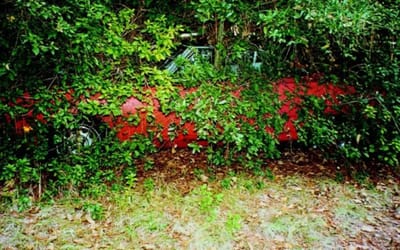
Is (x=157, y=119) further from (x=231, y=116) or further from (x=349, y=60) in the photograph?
(x=349, y=60)

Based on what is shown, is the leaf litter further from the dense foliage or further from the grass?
the dense foliage

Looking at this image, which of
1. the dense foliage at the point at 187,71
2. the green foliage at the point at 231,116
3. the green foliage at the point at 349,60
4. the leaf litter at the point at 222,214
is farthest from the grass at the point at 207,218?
the green foliage at the point at 349,60

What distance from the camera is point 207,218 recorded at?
12.6ft

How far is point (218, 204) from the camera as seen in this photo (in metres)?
4.08

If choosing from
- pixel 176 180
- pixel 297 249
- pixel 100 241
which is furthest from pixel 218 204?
pixel 100 241

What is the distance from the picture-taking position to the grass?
3539mm

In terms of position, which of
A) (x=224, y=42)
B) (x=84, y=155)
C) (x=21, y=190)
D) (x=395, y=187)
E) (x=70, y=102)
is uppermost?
(x=224, y=42)

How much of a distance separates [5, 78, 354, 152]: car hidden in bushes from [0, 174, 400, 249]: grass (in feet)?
1.81

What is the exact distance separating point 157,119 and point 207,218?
112 cm

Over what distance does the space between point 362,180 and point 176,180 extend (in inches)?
85.3

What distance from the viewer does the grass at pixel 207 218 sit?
3.54m

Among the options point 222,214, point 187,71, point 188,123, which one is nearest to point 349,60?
point 187,71

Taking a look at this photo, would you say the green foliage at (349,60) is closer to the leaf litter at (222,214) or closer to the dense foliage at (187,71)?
the dense foliage at (187,71)

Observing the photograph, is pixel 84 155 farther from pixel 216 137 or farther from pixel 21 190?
pixel 216 137
